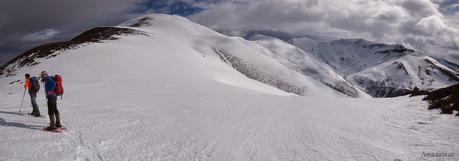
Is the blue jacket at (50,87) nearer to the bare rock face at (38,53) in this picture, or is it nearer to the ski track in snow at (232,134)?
the ski track in snow at (232,134)

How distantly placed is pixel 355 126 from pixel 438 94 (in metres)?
6.86

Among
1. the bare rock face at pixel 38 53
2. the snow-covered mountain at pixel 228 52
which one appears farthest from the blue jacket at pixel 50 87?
the snow-covered mountain at pixel 228 52

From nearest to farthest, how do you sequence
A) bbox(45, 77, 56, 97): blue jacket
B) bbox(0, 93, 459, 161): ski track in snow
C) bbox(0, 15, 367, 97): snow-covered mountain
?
bbox(0, 93, 459, 161): ski track in snow
bbox(45, 77, 56, 97): blue jacket
bbox(0, 15, 367, 97): snow-covered mountain

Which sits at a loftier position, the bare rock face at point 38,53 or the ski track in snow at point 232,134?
the bare rock face at point 38,53

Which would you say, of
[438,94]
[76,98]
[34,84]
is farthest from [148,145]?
[438,94]

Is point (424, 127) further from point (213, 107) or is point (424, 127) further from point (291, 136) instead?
point (213, 107)

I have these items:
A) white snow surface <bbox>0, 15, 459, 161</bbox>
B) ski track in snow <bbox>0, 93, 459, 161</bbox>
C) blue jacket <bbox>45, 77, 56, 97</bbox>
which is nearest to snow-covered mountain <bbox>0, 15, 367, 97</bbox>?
white snow surface <bbox>0, 15, 459, 161</bbox>

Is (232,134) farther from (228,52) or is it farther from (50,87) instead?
(228,52)

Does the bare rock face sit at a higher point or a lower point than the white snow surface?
higher

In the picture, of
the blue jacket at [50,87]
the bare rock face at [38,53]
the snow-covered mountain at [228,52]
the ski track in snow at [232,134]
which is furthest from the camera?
the snow-covered mountain at [228,52]

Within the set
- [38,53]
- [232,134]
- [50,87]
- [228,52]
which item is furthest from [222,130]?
[228,52]

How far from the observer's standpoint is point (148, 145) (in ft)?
34.6

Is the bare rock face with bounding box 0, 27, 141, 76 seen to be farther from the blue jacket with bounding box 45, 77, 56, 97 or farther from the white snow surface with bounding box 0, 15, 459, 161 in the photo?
the blue jacket with bounding box 45, 77, 56, 97

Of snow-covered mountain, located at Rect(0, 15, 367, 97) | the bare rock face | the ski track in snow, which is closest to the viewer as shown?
the ski track in snow
